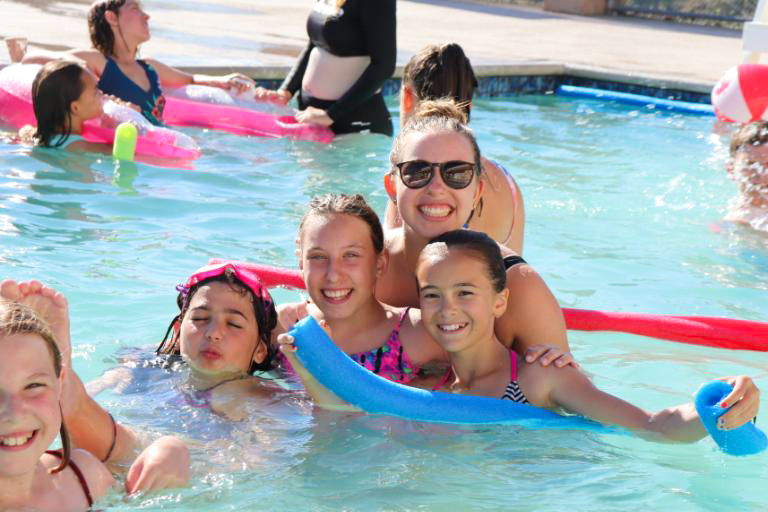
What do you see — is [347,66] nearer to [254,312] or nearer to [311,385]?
[254,312]

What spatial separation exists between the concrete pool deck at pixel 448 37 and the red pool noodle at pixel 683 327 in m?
5.86

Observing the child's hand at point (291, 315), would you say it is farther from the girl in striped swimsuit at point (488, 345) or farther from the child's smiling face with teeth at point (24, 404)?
the child's smiling face with teeth at point (24, 404)

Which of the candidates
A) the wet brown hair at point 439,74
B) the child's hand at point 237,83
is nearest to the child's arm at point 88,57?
the child's hand at point 237,83

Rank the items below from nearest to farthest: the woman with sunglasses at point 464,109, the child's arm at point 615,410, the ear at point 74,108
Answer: the child's arm at point 615,410 < the woman with sunglasses at point 464,109 < the ear at point 74,108

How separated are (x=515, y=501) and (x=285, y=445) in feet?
2.65

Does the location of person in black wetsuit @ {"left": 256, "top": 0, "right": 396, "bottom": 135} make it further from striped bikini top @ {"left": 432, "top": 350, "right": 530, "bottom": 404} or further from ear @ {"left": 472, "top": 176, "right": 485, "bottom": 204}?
striped bikini top @ {"left": 432, "top": 350, "right": 530, "bottom": 404}

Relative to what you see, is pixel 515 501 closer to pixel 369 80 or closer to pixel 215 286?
pixel 215 286

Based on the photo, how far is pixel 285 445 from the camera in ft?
12.5

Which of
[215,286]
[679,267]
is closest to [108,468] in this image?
[215,286]

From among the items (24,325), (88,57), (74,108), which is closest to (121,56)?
(88,57)

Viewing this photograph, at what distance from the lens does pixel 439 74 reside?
476 cm

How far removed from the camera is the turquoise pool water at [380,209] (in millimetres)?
3633

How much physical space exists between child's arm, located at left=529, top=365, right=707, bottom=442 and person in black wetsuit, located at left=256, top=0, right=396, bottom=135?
14.7ft

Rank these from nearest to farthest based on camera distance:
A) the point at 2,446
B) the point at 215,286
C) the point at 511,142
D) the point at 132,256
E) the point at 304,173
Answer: the point at 2,446, the point at 215,286, the point at 132,256, the point at 304,173, the point at 511,142
